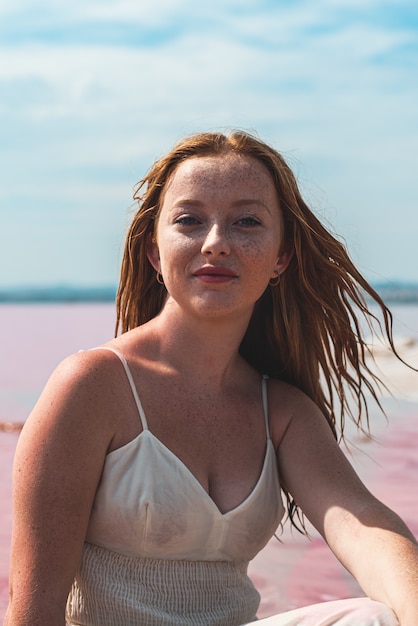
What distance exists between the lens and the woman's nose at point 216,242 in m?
2.59

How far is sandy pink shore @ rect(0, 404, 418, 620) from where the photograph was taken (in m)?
4.30

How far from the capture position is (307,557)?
4.79 metres

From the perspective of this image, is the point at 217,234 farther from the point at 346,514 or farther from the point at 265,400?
the point at 346,514

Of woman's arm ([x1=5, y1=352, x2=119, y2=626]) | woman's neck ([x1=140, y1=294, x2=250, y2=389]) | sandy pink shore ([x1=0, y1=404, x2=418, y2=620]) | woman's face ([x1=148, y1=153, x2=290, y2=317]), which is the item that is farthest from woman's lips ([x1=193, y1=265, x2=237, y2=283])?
sandy pink shore ([x1=0, y1=404, x2=418, y2=620])

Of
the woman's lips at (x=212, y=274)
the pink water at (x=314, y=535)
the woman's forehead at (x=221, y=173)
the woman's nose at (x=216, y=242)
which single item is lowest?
the pink water at (x=314, y=535)

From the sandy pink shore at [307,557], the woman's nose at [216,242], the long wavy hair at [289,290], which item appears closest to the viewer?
the woman's nose at [216,242]

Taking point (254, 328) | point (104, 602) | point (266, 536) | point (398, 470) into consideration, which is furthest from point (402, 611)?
point (398, 470)

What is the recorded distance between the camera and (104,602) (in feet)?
8.21

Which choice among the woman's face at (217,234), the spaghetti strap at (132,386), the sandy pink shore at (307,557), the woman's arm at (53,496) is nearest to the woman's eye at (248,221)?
the woman's face at (217,234)

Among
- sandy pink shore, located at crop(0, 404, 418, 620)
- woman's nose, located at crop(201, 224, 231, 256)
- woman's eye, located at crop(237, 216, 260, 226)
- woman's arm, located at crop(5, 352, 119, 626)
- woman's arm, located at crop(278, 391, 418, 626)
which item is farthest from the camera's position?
sandy pink shore, located at crop(0, 404, 418, 620)

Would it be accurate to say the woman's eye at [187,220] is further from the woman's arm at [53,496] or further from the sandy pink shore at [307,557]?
the sandy pink shore at [307,557]

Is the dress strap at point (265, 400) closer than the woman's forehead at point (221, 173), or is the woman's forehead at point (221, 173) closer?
the woman's forehead at point (221, 173)

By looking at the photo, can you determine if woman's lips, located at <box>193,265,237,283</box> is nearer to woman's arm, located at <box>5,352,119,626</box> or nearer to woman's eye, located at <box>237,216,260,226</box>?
woman's eye, located at <box>237,216,260,226</box>

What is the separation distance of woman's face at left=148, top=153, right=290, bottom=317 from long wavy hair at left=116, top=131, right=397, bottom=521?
7 cm
